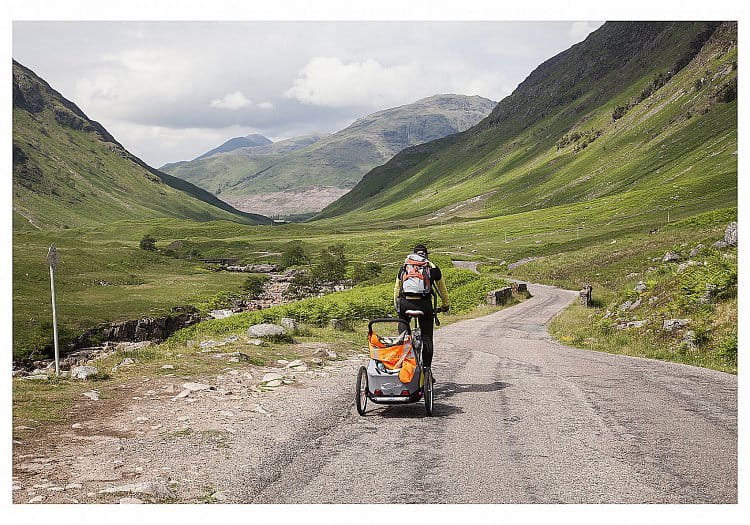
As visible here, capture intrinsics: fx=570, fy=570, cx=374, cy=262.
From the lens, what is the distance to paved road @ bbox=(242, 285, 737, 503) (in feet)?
27.0

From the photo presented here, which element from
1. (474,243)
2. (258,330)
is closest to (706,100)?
(474,243)

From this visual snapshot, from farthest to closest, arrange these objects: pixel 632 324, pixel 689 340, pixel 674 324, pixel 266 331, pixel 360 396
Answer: pixel 632 324 < pixel 266 331 < pixel 674 324 < pixel 689 340 < pixel 360 396

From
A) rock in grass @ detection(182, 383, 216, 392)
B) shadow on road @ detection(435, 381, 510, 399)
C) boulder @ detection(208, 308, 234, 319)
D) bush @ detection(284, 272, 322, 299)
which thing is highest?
rock in grass @ detection(182, 383, 216, 392)

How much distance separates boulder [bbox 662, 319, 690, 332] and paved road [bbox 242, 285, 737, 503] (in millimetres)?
5666

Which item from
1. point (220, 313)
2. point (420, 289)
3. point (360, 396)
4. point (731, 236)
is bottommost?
point (220, 313)

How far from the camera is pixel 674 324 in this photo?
2292cm

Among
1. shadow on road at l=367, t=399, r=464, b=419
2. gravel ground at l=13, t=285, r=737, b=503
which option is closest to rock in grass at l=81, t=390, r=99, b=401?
gravel ground at l=13, t=285, r=737, b=503

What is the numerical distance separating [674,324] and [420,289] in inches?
576

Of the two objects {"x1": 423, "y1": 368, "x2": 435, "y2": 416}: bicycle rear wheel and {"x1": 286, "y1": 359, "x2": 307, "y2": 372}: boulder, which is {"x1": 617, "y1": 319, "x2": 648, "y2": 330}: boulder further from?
{"x1": 423, "y1": 368, "x2": 435, "y2": 416}: bicycle rear wheel

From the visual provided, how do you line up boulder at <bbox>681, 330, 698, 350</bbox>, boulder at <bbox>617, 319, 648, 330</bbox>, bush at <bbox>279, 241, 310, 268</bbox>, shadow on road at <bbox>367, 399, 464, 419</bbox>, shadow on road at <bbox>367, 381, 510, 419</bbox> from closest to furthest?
shadow on road at <bbox>367, 399, 464, 419</bbox> → shadow on road at <bbox>367, 381, 510, 419</bbox> → boulder at <bbox>681, 330, 698, 350</bbox> → boulder at <bbox>617, 319, 648, 330</bbox> → bush at <bbox>279, 241, 310, 268</bbox>

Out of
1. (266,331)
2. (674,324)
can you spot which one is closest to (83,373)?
(266,331)

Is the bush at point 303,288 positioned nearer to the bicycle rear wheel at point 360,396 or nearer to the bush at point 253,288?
the bush at point 253,288

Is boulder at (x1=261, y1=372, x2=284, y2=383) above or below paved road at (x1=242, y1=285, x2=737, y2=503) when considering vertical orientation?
below

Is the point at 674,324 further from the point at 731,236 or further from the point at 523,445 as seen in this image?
the point at 523,445
